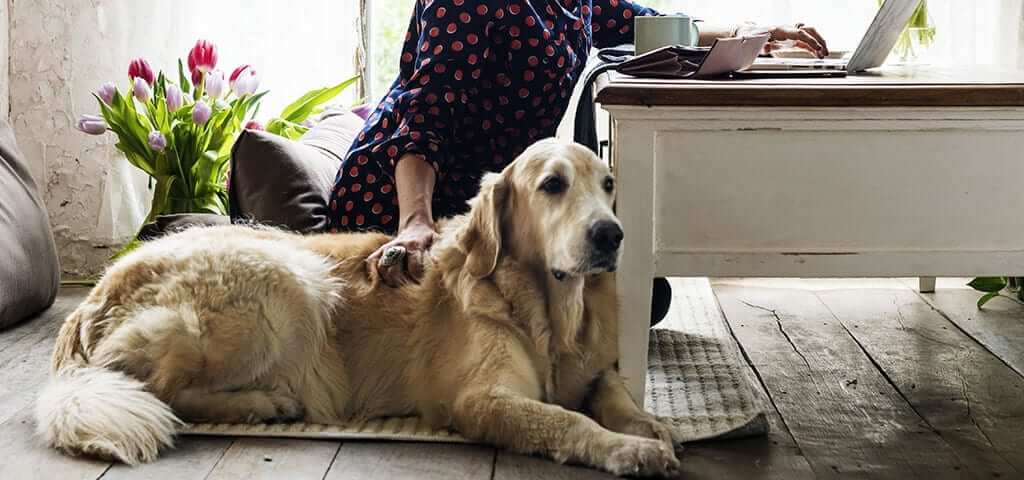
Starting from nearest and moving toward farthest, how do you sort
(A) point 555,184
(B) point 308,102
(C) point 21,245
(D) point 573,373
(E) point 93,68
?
(A) point 555,184 → (D) point 573,373 → (C) point 21,245 → (B) point 308,102 → (E) point 93,68

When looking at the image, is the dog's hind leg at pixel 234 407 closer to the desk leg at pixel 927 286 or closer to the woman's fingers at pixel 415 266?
the woman's fingers at pixel 415 266

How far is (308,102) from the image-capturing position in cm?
397

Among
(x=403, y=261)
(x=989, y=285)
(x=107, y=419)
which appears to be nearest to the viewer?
(x=107, y=419)

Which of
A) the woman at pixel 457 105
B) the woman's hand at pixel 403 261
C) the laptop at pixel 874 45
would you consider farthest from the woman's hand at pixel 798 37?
the woman's hand at pixel 403 261

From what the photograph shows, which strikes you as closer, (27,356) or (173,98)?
(27,356)

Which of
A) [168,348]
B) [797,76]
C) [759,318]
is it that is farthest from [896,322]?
[168,348]

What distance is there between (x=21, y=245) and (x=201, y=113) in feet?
1.98

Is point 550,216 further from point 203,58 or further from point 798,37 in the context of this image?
point 203,58

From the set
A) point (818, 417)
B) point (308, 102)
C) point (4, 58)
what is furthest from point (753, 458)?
point (4, 58)

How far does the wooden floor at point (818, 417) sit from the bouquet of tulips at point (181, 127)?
18.7 inches

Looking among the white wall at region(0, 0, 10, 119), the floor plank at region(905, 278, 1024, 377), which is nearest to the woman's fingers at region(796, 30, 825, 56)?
the floor plank at region(905, 278, 1024, 377)

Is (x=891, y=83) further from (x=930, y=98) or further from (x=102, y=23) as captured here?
(x=102, y=23)

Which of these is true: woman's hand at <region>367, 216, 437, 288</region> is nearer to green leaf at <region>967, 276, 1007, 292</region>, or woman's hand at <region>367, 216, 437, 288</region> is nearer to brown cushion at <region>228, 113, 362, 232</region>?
brown cushion at <region>228, 113, 362, 232</region>

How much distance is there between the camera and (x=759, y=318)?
360 centimetres
